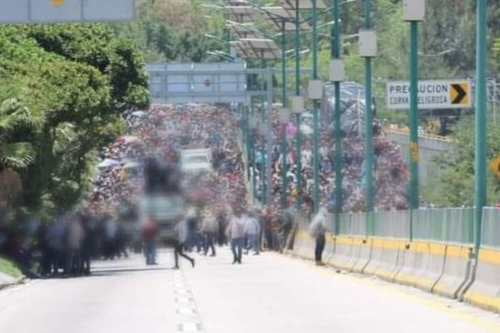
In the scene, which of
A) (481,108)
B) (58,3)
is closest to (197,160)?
(58,3)

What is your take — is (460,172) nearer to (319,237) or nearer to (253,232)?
(253,232)

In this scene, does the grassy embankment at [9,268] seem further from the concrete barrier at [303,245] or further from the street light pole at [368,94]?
the concrete barrier at [303,245]

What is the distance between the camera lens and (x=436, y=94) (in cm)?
3488

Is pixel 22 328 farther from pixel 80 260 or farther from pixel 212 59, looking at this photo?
pixel 212 59

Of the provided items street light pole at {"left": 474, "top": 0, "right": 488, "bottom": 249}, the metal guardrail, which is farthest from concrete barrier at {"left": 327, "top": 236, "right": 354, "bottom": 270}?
the metal guardrail

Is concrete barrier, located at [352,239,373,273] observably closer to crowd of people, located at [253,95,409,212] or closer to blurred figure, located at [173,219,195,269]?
blurred figure, located at [173,219,195,269]

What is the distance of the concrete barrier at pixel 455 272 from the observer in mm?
25469

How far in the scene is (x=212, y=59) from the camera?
129625 millimetres

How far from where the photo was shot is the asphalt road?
21.1 m

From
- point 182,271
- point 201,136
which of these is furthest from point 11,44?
point 201,136

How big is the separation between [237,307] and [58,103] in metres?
20.6

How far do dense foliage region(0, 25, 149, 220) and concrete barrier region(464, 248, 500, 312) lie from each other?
62.4 ft

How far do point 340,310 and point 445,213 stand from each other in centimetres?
570

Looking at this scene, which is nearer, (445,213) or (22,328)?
(22,328)
